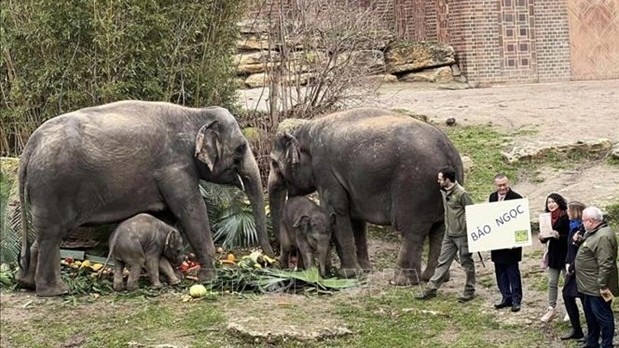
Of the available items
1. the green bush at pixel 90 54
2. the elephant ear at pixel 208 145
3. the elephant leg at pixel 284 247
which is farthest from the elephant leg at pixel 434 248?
the green bush at pixel 90 54

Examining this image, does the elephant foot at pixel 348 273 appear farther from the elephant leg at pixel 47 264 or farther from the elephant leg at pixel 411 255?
the elephant leg at pixel 47 264

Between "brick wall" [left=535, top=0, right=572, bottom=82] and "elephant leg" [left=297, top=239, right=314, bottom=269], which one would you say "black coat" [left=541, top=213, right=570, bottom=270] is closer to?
"elephant leg" [left=297, top=239, right=314, bottom=269]

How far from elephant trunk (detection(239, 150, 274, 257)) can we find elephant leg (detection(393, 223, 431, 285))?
5.55 feet

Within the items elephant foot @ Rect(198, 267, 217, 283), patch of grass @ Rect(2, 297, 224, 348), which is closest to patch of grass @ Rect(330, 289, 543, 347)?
patch of grass @ Rect(2, 297, 224, 348)

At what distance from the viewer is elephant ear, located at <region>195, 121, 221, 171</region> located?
10727 mm

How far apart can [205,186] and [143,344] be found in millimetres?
4279

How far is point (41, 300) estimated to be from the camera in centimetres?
1010

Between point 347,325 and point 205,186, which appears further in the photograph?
point 205,186

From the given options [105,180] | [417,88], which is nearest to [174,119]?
[105,180]

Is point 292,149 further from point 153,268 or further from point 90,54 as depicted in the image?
point 90,54

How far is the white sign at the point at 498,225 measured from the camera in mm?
9195

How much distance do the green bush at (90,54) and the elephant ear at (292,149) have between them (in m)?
3.18

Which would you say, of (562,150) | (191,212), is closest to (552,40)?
(562,150)

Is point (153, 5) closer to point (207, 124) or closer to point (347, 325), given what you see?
point (207, 124)
